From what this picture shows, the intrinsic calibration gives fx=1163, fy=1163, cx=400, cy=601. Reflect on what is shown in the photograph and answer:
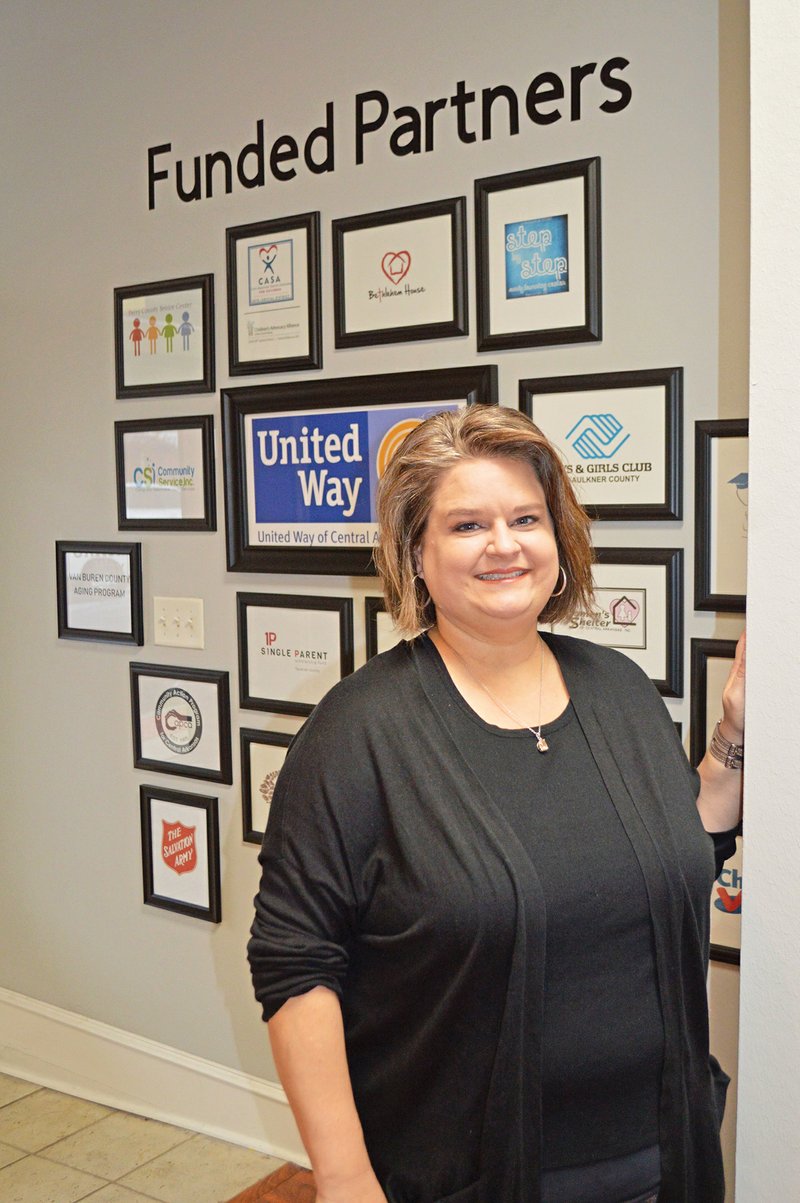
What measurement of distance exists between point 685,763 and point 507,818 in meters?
0.32

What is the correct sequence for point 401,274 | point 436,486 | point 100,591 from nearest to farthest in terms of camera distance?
point 436,486 < point 401,274 < point 100,591

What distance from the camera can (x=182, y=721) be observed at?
2988 mm

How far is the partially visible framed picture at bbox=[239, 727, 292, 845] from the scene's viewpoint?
2.81 meters

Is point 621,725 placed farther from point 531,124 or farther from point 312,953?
point 531,124

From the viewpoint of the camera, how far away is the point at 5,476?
3.35 meters

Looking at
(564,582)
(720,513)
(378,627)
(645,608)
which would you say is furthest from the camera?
(378,627)

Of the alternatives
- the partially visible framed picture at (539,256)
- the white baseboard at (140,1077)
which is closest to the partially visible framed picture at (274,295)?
the partially visible framed picture at (539,256)

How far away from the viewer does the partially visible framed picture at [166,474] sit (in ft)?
9.45

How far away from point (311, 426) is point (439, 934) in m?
1.52

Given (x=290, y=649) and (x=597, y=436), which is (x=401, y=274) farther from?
(x=290, y=649)

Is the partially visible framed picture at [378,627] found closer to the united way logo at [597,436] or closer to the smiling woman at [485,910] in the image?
the united way logo at [597,436]

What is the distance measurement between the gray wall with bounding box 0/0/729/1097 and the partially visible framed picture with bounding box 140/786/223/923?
4 cm

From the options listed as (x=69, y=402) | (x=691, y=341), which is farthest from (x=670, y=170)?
(x=69, y=402)

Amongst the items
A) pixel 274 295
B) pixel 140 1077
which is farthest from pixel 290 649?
pixel 140 1077
